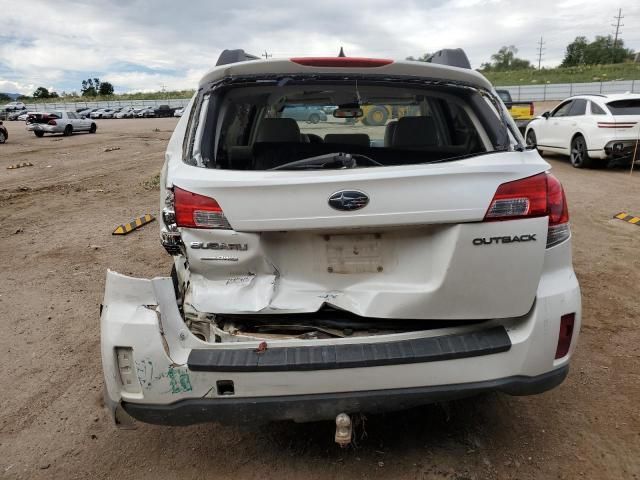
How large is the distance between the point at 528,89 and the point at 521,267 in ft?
153

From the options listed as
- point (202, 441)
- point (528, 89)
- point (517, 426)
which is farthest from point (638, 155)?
point (528, 89)

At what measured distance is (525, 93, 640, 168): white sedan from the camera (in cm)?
1077

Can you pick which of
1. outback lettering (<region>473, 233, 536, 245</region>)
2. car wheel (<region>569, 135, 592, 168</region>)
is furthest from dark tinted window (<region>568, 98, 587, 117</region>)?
outback lettering (<region>473, 233, 536, 245</region>)

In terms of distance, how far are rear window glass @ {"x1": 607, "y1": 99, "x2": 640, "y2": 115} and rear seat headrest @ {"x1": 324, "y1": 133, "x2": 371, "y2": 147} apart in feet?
31.3

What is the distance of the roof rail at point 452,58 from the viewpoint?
291 centimetres

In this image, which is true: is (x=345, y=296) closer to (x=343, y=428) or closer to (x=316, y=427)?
(x=343, y=428)

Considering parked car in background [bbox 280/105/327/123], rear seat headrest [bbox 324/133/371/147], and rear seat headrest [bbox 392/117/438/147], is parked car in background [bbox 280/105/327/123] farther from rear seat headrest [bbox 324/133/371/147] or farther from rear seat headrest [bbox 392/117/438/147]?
rear seat headrest [bbox 392/117/438/147]

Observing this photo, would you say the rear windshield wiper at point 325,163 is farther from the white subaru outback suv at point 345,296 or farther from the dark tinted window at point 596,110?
the dark tinted window at point 596,110

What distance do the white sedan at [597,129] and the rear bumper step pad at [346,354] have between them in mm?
10219

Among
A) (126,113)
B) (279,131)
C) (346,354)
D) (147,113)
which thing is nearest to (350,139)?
(279,131)

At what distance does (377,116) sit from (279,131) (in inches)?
29.5

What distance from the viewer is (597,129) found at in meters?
11.1

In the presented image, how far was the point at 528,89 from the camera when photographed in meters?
43.9

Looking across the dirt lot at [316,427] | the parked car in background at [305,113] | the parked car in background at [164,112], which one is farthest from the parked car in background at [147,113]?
the parked car in background at [305,113]
